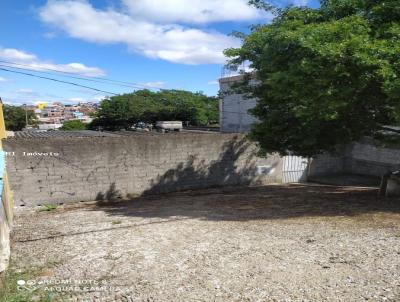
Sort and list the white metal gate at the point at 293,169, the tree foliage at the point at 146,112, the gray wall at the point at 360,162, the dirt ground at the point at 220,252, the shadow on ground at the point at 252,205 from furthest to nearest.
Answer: the tree foliage at the point at 146,112
the gray wall at the point at 360,162
the white metal gate at the point at 293,169
the shadow on ground at the point at 252,205
the dirt ground at the point at 220,252

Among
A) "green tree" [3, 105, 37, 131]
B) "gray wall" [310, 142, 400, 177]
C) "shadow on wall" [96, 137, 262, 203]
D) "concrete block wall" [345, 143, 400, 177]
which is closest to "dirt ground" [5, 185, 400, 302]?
"shadow on wall" [96, 137, 262, 203]

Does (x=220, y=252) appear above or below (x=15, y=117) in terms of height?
below

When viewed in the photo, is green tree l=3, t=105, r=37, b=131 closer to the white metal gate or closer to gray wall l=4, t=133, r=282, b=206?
gray wall l=4, t=133, r=282, b=206

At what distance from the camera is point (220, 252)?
245 inches

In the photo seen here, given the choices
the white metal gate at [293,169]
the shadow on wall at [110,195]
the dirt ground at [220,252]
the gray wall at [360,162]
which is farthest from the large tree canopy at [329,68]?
the gray wall at [360,162]

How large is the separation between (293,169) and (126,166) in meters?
7.68

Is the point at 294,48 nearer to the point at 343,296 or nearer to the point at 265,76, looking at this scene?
the point at 265,76

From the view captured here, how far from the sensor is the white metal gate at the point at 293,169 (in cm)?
1686

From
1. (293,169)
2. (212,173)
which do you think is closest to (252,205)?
(212,173)

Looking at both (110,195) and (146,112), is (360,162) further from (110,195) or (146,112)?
(146,112)

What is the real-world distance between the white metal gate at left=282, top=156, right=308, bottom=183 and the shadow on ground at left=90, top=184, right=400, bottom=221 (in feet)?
7.89

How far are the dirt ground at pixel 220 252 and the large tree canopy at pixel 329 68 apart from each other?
84.4 inches

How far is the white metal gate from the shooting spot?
1686cm

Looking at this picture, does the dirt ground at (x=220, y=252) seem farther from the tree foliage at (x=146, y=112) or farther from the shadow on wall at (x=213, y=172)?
the tree foliage at (x=146, y=112)
